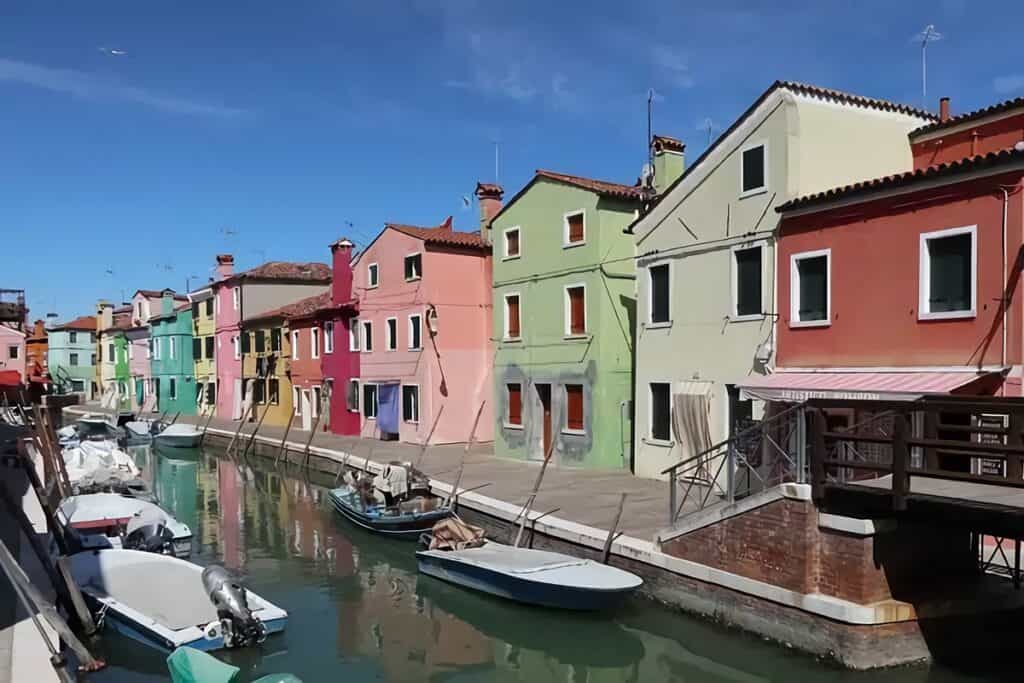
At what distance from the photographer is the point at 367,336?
106 feet

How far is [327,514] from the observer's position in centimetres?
2106

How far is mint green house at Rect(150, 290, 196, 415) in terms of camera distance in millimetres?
49531

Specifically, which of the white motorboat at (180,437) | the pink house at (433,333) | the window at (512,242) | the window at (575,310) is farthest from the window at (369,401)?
the window at (575,310)

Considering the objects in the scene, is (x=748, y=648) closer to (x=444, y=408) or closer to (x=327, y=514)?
(x=327, y=514)

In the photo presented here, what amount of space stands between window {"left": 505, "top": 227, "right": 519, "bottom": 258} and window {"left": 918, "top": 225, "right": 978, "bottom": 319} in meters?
13.2

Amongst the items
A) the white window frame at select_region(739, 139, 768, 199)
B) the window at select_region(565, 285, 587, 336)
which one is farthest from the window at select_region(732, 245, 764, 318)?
the window at select_region(565, 285, 587, 336)

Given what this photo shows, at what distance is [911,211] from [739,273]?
411cm

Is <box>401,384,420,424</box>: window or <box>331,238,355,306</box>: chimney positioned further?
<box>331,238,355,306</box>: chimney

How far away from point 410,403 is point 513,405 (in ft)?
20.8

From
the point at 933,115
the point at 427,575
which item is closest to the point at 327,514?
the point at 427,575

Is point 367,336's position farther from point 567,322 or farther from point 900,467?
point 900,467

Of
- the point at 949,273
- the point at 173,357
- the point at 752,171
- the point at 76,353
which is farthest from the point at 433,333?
the point at 76,353

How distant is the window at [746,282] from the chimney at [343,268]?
20674mm

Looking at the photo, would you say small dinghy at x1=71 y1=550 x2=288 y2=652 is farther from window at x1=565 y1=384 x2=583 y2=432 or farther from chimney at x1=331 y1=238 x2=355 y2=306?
chimney at x1=331 y1=238 x2=355 y2=306
